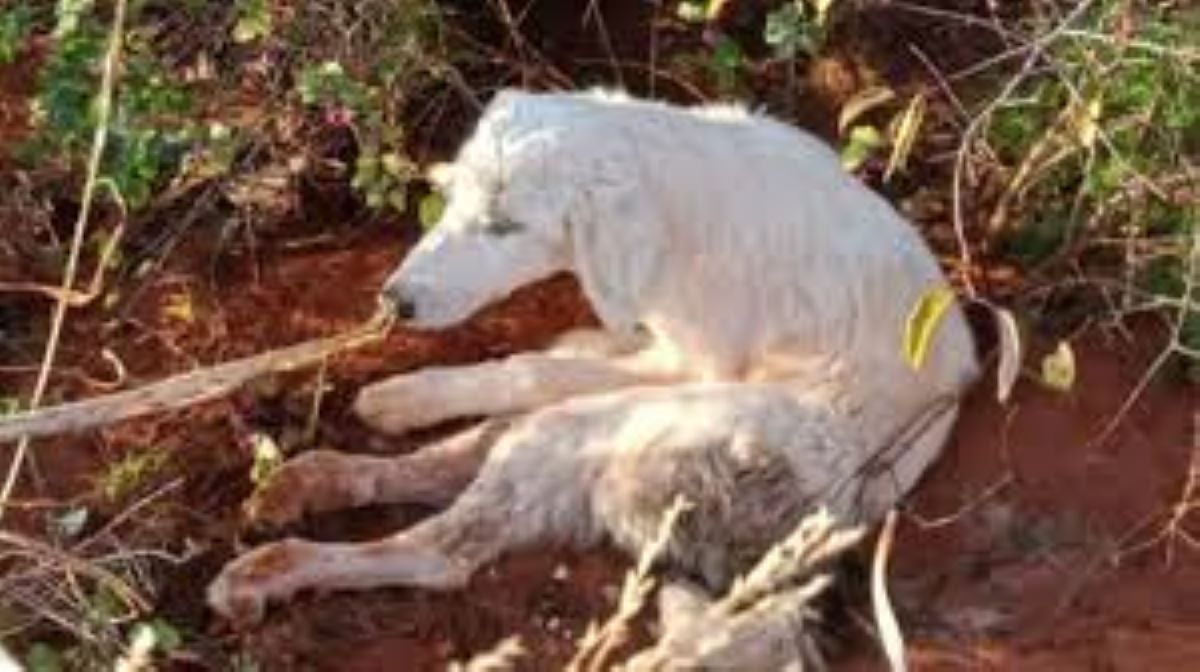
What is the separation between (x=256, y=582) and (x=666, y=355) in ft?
3.24

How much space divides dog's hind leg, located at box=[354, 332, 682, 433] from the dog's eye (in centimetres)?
48

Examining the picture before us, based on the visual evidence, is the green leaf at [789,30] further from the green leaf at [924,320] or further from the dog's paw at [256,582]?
the dog's paw at [256,582]

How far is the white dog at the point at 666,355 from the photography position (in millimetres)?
4641

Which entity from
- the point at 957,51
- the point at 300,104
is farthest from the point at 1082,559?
the point at 300,104

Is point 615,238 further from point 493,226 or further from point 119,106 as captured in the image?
point 119,106

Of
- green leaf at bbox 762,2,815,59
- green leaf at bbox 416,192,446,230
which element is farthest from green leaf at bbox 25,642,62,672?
green leaf at bbox 762,2,815,59

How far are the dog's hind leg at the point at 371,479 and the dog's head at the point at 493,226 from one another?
336mm

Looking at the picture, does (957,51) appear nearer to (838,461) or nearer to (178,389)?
(838,461)

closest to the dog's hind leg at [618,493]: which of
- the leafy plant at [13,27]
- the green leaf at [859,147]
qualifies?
the green leaf at [859,147]

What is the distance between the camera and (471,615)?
470 centimetres

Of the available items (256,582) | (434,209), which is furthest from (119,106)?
(256,582)

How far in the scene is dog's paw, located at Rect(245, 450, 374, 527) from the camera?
16.2 feet

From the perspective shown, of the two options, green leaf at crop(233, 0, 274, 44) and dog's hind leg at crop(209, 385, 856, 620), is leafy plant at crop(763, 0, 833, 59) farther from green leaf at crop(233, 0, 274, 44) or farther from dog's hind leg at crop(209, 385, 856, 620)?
green leaf at crop(233, 0, 274, 44)

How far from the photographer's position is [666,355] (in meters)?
5.13
